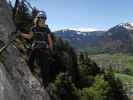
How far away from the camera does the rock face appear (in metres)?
14.4

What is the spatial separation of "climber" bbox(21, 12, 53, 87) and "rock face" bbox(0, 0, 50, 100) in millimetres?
647

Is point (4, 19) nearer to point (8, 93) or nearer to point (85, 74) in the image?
point (8, 93)

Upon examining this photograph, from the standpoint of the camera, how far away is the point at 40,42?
16.9 m

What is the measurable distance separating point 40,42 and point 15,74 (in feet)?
5.92

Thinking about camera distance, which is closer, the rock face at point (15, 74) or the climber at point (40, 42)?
the rock face at point (15, 74)

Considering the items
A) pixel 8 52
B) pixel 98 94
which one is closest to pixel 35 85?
pixel 8 52

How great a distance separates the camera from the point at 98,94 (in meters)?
75.7

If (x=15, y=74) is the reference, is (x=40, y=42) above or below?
above

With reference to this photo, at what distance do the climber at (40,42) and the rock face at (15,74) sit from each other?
65 centimetres

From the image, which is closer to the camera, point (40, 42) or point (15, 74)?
point (15, 74)

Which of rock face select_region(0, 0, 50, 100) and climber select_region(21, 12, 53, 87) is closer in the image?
rock face select_region(0, 0, 50, 100)

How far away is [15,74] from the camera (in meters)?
16.3

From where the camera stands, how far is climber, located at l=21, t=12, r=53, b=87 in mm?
15773

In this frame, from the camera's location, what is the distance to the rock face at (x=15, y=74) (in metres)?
14.4
